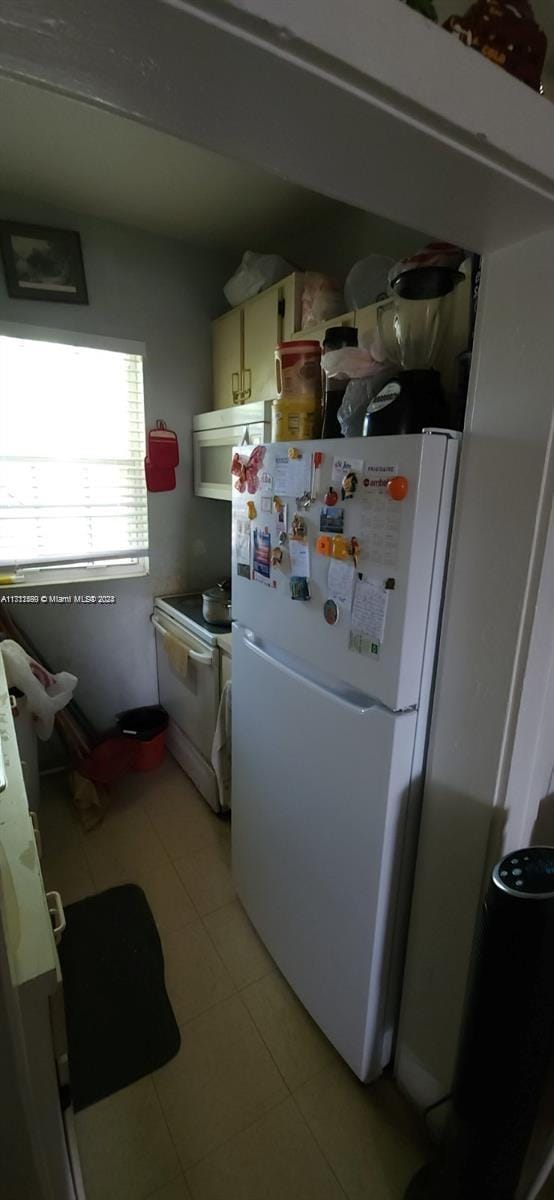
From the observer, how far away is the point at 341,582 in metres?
1.03

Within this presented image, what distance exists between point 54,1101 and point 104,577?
75.3 inches

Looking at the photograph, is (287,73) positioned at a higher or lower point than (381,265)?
lower

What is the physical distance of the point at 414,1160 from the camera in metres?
1.10

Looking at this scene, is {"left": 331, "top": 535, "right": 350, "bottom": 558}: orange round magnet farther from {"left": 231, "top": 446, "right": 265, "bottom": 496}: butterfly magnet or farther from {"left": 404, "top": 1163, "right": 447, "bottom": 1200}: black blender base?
{"left": 404, "top": 1163, "right": 447, "bottom": 1200}: black blender base

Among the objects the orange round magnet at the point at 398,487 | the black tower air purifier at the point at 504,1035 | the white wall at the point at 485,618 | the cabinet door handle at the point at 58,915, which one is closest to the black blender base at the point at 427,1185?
the black tower air purifier at the point at 504,1035

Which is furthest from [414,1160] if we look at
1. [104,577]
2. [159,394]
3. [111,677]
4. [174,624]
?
[159,394]

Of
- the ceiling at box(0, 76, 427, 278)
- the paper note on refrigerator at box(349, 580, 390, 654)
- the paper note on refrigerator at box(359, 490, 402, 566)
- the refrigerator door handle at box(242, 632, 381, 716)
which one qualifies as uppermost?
the ceiling at box(0, 76, 427, 278)

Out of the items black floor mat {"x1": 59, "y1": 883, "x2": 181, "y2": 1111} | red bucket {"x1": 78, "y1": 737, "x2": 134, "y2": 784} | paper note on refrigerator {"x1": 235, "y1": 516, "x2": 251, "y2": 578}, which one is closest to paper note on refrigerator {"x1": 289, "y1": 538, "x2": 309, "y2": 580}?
paper note on refrigerator {"x1": 235, "y1": 516, "x2": 251, "y2": 578}

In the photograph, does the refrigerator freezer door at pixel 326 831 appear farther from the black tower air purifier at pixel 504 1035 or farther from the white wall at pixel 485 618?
the black tower air purifier at pixel 504 1035

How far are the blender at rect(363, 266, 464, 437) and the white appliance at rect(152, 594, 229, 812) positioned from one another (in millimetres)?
1131

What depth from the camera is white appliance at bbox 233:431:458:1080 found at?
3.01ft

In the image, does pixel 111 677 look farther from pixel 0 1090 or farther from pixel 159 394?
pixel 0 1090

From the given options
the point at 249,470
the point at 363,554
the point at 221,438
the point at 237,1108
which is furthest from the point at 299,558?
the point at 237,1108

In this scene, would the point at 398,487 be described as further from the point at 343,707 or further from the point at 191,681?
the point at 191,681
